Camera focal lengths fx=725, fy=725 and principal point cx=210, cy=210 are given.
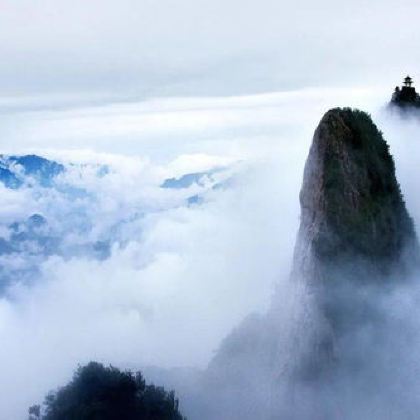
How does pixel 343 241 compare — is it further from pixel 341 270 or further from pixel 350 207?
pixel 350 207

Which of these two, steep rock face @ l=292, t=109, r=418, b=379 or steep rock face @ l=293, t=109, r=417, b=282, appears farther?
steep rock face @ l=293, t=109, r=417, b=282

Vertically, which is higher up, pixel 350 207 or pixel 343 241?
pixel 350 207

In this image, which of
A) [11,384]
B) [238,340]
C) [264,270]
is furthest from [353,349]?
[11,384]

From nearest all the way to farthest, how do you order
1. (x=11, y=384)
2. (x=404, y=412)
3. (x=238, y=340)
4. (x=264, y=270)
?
(x=404, y=412), (x=238, y=340), (x=264, y=270), (x=11, y=384)

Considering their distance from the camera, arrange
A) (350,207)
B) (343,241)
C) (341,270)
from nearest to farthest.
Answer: (343,241), (341,270), (350,207)

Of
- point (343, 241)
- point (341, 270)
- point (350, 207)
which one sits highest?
point (350, 207)

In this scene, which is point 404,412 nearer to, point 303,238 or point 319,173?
point 303,238

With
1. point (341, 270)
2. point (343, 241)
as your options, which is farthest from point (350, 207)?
point (341, 270)

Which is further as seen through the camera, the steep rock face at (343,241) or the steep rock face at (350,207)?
the steep rock face at (350,207)

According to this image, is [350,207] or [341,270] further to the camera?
[350,207]

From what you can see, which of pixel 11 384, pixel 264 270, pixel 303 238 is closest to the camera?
pixel 303 238

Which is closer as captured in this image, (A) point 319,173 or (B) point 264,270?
(A) point 319,173
